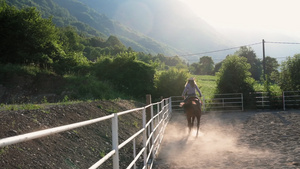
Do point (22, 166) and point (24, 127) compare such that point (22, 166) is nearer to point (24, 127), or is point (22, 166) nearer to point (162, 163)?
point (24, 127)

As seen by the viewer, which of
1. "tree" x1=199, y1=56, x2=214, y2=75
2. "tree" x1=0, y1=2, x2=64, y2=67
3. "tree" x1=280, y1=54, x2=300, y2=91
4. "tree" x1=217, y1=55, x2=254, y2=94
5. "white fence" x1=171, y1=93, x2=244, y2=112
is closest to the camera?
"white fence" x1=171, y1=93, x2=244, y2=112

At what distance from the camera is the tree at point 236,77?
24359mm

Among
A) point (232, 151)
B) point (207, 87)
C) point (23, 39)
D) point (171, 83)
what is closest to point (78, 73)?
point (23, 39)

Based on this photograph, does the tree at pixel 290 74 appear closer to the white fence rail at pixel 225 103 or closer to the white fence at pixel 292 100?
the white fence at pixel 292 100

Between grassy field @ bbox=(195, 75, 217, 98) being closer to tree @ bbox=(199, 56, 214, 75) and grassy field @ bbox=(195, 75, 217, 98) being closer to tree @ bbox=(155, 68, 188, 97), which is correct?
tree @ bbox=(155, 68, 188, 97)

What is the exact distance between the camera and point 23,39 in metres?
26.9

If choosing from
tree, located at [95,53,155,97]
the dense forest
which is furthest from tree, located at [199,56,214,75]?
tree, located at [95,53,155,97]

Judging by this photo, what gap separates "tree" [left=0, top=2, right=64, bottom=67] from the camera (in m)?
26.2

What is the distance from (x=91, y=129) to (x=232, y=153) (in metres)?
3.75

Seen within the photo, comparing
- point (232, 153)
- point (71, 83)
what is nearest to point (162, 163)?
point (232, 153)

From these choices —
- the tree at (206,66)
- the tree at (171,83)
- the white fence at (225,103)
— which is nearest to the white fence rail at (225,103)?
the white fence at (225,103)

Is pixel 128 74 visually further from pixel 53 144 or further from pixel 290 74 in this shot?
pixel 53 144

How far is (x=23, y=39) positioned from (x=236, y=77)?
2058cm

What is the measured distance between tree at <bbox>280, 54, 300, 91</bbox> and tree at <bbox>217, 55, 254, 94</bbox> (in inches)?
116
